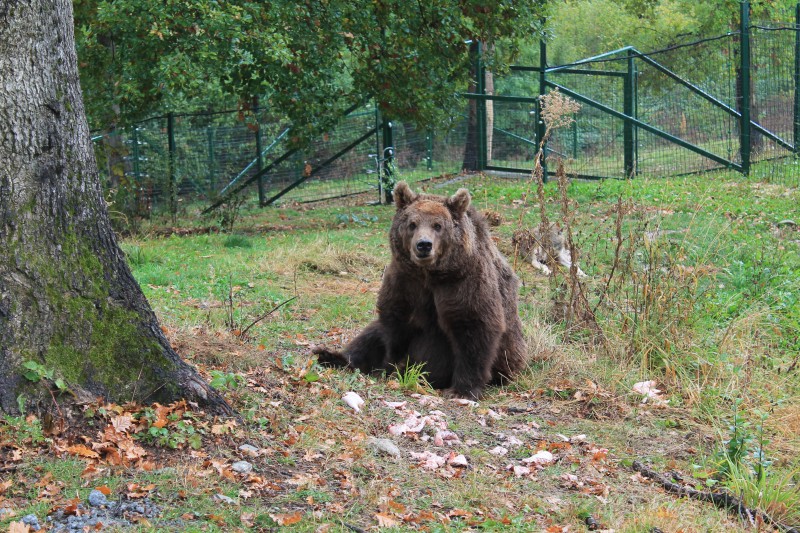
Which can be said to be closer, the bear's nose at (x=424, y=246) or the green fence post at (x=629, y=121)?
the bear's nose at (x=424, y=246)

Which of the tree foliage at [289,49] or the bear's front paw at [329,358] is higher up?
the tree foliage at [289,49]

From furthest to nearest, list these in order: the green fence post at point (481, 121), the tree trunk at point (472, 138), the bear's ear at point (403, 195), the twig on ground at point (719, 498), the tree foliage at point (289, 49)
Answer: the tree trunk at point (472, 138) → the green fence post at point (481, 121) → the tree foliage at point (289, 49) → the bear's ear at point (403, 195) → the twig on ground at point (719, 498)

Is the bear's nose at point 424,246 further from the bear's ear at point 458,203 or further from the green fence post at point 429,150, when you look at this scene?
the green fence post at point 429,150

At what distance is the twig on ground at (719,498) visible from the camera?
5.01m

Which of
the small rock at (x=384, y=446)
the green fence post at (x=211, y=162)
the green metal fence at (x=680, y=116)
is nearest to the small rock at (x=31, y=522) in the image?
the small rock at (x=384, y=446)

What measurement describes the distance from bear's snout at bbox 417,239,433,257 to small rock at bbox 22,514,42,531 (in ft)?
11.5

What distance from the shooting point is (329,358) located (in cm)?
738

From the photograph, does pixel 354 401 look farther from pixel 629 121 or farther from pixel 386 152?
pixel 629 121

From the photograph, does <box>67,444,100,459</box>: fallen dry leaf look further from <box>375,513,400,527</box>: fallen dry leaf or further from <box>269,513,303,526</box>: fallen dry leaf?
<box>375,513,400,527</box>: fallen dry leaf

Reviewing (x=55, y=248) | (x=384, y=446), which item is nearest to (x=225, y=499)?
(x=384, y=446)

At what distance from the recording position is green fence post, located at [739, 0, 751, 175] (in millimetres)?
17250

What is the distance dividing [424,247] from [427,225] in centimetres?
21

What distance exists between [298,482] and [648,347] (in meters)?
4.00

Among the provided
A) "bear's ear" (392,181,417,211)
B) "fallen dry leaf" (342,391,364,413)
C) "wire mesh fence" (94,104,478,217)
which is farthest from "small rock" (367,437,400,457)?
"wire mesh fence" (94,104,478,217)
